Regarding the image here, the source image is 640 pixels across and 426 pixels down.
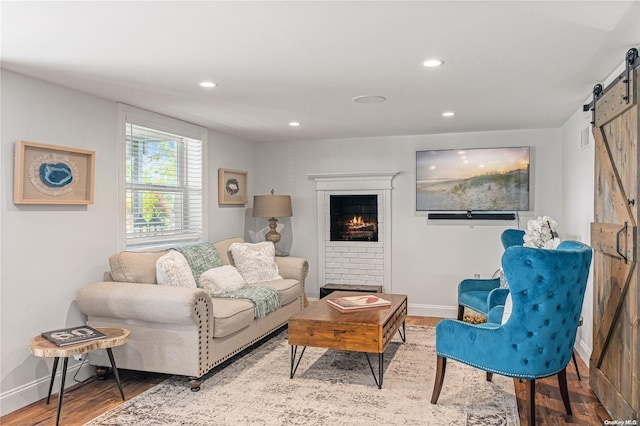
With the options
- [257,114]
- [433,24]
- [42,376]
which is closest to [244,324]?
[42,376]

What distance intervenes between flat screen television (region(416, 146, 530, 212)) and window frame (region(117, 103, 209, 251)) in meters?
2.67

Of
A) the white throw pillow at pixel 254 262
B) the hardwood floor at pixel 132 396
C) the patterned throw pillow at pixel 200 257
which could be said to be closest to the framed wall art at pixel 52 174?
the patterned throw pillow at pixel 200 257

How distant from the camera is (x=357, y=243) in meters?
6.14

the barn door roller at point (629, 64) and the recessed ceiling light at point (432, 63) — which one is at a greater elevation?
the recessed ceiling light at point (432, 63)

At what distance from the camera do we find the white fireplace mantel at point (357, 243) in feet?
19.6

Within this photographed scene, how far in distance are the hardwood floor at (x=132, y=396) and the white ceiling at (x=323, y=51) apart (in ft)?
7.44

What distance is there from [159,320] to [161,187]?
70.7 inches

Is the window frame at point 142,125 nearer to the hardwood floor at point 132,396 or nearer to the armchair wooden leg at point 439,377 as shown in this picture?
the hardwood floor at point 132,396

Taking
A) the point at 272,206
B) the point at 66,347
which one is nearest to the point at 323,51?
the point at 66,347

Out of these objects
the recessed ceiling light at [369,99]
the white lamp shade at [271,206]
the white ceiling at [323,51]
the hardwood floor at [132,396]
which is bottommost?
the hardwood floor at [132,396]

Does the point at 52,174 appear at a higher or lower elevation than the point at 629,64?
lower

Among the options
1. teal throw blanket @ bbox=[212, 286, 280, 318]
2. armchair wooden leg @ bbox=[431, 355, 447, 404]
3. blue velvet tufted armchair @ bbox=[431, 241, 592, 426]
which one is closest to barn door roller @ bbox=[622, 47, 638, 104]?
blue velvet tufted armchair @ bbox=[431, 241, 592, 426]

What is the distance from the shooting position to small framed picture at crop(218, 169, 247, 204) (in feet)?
18.5

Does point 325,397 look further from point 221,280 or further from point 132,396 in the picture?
point 221,280
